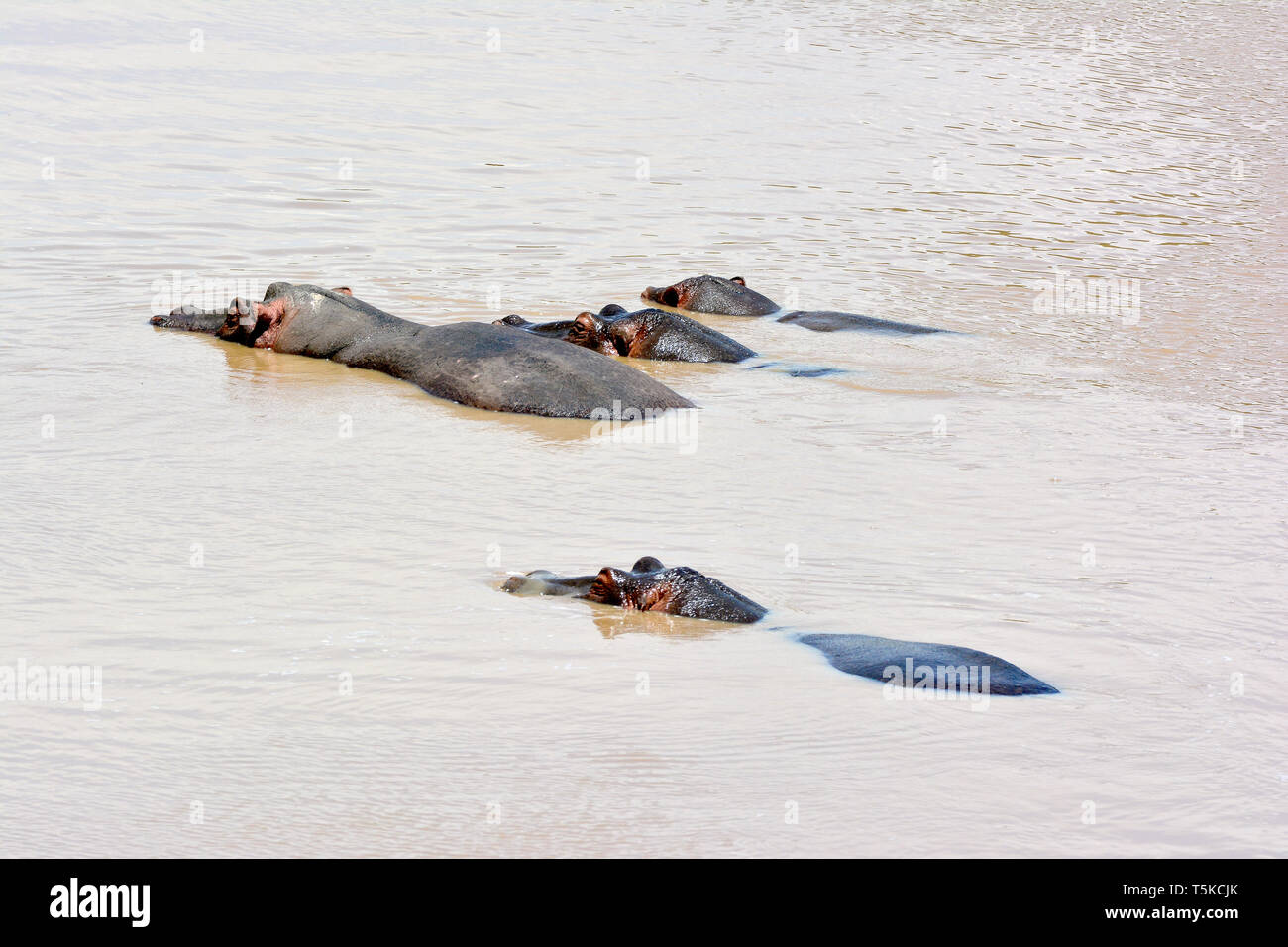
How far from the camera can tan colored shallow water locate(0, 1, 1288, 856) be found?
390cm

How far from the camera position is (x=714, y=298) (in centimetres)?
1098

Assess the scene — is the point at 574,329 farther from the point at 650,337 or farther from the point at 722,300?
the point at 722,300

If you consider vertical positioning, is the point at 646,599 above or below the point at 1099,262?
below

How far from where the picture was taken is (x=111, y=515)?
6027 millimetres

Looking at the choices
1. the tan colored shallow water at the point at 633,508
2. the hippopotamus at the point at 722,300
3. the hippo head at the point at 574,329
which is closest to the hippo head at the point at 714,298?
the hippopotamus at the point at 722,300

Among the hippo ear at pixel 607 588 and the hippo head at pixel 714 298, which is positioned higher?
the hippo head at pixel 714 298

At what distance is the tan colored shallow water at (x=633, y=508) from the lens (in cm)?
390

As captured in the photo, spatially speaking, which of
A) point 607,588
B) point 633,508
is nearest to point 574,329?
point 633,508

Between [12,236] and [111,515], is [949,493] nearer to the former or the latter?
[111,515]

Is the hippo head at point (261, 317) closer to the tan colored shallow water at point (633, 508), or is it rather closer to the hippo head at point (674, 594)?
the tan colored shallow water at point (633, 508)

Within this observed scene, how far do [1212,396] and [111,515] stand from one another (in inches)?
235

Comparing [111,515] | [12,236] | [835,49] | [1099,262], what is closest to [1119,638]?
[111,515]

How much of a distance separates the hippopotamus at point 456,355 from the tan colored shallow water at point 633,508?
0.17m

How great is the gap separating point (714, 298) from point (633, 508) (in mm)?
4779
